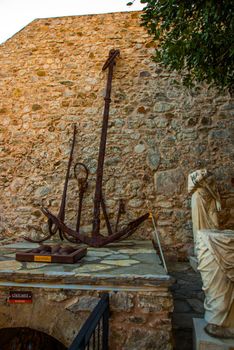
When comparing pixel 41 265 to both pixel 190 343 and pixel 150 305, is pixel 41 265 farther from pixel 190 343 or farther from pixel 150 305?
pixel 190 343

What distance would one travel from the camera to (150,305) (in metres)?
1.76

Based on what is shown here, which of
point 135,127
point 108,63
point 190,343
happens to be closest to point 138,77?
point 108,63

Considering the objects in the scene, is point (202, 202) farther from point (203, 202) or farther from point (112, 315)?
point (112, 315)

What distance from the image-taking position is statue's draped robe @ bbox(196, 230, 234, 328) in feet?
5.35

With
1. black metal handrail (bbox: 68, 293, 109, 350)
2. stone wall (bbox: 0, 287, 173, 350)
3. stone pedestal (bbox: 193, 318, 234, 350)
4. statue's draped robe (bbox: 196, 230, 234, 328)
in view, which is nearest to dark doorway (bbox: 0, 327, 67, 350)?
stone wall (bbox: 0, 287, 173, 350)

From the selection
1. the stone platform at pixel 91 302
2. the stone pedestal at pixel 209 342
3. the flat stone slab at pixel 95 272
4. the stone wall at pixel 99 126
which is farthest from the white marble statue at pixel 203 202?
the stone pedestal at pixel 209 342

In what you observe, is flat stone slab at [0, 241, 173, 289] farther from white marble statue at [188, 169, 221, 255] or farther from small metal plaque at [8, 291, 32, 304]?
white marble statue at [188, 169, 221, 255]

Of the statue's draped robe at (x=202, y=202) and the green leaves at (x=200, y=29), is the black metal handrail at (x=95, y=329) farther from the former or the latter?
the green leaves at (x=200, y=29)

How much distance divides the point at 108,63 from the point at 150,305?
3.21m

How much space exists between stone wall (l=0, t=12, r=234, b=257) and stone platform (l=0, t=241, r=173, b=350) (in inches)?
73.5

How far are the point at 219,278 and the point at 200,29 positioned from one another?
6.73ft

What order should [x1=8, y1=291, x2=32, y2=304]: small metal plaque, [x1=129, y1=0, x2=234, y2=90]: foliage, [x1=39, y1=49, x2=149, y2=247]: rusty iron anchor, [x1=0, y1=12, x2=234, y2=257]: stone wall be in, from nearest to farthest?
1. [x1=8, y1=291, x2=32, y2=304]: small metal plaque
2. [x1=129, y1=0, x2=234, y2=90]: foliage
3. [x1=39, y1=49, x2=149, y2=247]: rusty iron anchor
4. [x1=0, y1=12, x2=234, y2=257]: stone wall

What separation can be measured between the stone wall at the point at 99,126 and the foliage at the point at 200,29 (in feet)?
3.91

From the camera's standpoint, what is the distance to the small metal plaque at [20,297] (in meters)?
1.86
